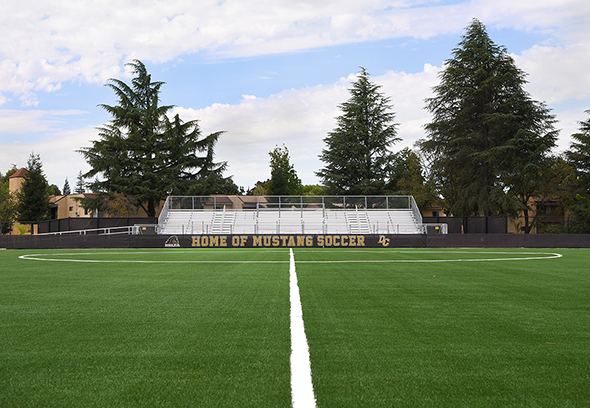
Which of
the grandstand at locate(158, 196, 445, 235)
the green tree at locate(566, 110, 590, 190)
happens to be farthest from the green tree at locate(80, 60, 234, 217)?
the green tree at locate(566, 110, 590, 190)

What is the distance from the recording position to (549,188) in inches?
1805

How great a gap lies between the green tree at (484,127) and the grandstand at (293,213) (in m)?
8.21

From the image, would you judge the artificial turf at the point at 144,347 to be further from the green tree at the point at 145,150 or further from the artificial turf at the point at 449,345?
the green tree at the point at 145,150

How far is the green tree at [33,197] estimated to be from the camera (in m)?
55.2

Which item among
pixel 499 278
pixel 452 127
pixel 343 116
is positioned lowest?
pixel 499 278

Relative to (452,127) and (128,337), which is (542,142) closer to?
(452,127)

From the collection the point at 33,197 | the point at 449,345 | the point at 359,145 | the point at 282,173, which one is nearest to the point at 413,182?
the point at 359,145

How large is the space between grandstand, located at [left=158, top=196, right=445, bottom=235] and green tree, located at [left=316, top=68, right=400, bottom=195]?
44.0 feet

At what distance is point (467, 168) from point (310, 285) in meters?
41.7

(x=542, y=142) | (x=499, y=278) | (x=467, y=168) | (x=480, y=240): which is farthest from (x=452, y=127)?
(x=499, y=278)

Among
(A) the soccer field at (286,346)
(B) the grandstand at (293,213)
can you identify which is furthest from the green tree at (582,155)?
(A) the soccer field at (286,346)

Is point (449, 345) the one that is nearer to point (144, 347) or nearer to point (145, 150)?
point (144, 347)

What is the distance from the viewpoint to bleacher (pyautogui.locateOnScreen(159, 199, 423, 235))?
40.4m

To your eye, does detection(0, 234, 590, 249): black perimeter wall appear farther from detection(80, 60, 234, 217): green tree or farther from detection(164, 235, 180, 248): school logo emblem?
detection(80, 60, 234, 217): green tree
